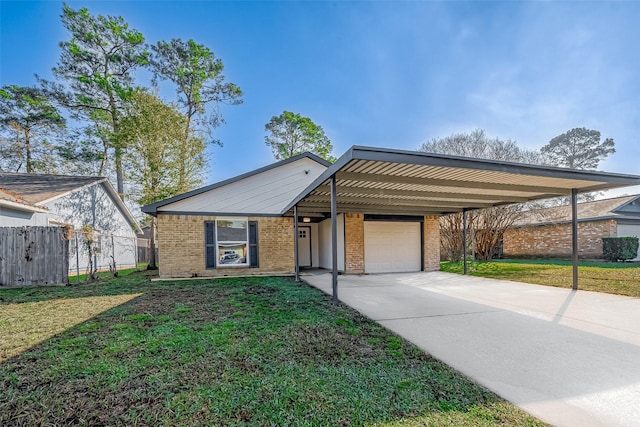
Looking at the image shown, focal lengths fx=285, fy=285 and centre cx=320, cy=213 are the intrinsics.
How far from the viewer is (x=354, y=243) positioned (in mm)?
11062

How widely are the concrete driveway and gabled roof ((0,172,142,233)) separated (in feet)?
37.9

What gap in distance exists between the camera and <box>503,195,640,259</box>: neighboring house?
15.5 metres

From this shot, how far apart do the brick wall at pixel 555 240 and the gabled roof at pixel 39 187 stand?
25.6m

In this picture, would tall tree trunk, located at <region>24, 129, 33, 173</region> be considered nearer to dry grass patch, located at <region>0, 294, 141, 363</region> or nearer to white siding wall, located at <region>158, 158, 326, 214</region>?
white siding wall, located at <region>158, 158, 326, 214</region>

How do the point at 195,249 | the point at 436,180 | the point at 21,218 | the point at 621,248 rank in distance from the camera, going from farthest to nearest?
the point at 621,248, the point at 195,249, the point at 21,218, the point at 436,180

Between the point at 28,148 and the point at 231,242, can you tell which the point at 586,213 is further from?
the point at 28,148

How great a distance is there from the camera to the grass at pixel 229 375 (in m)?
2.13

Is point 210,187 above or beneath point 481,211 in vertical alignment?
above

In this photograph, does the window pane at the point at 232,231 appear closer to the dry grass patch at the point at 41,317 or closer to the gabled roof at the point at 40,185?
the dry grass patch at the point at 41,317

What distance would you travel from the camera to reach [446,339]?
3744 millimetres

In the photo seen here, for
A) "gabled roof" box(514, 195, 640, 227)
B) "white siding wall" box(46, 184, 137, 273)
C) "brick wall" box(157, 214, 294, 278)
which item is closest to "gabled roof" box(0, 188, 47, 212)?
"white siding wall" box(46, 184, 137, 273)

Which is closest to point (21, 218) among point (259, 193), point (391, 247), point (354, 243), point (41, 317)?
point (41, 317)

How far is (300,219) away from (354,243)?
3.25 meters

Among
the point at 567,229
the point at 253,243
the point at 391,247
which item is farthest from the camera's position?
the point at 567,229
